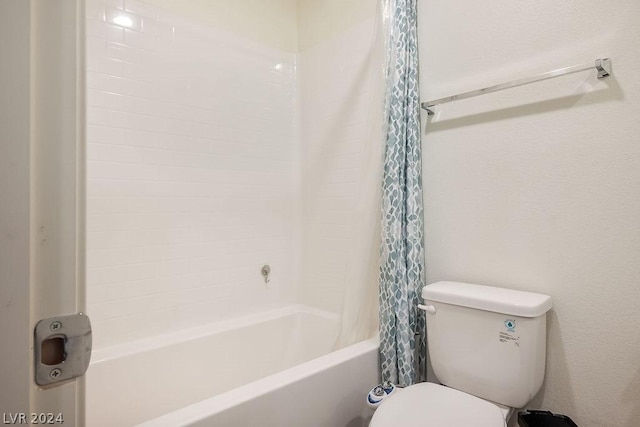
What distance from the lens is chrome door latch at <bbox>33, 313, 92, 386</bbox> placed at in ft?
1.22

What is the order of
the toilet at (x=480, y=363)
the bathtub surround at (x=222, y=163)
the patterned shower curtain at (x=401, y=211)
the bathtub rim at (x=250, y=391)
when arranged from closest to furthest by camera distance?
the bathtub rim at (x=250, y=391), the toilet at (x=480, y=363), the patterned shower curtain at (x=401, y=211), the bathtub surround at (x=222, y=163)

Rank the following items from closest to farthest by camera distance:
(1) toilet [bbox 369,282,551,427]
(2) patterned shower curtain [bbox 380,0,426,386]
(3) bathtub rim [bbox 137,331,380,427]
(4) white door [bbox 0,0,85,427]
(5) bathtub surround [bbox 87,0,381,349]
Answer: (4) white door [bbox 0,0,85,427] < (3) bathtub rim [bbox 137,331,380,427] < (1) toilet [bbox 369,282,551,427] < (2) patterned shower curtain [bbox 380,0,426,386] < (5) bathtub surround [bbox 87,0,381,349]

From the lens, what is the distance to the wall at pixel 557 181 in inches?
46.4

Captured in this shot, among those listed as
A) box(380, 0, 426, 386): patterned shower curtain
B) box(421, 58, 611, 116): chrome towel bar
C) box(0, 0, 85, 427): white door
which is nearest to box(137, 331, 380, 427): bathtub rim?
box(380, 0, 426, 386): patterned shower curtain

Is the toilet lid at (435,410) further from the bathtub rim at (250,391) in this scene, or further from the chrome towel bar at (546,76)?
the chrome towel bar at (546,76)

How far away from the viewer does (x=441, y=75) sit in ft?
5.43

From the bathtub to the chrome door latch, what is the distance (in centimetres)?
74

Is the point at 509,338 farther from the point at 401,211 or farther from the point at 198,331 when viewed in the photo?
the point at 198,331

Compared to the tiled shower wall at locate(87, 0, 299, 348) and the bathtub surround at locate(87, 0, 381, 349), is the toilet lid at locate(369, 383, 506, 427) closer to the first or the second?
the bathtub surround at locate(87, 0, 381, 349)

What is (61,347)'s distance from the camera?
39cm

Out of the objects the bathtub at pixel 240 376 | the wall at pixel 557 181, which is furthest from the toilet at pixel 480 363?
the bathtub at pixel 240 376

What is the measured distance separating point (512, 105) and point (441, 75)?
38 centimetres

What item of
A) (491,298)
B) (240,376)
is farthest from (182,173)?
(491,298)

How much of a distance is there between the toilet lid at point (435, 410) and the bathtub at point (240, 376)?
289mm
